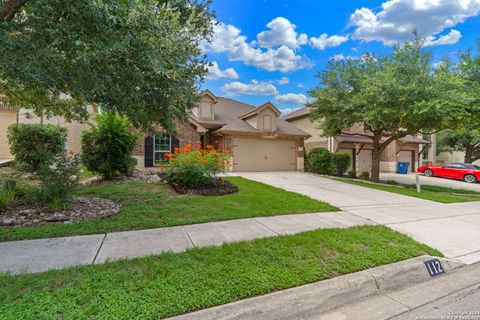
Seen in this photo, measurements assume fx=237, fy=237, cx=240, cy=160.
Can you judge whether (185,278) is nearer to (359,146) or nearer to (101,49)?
(101,49)

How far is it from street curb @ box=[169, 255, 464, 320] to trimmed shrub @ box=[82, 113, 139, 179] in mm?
7869

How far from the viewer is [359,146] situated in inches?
746

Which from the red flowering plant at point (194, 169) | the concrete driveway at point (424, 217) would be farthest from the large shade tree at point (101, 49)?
the concrete driveway at point (424, 217)

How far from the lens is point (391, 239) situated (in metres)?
4.19

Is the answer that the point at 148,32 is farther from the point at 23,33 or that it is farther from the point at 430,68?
the point at 430,68

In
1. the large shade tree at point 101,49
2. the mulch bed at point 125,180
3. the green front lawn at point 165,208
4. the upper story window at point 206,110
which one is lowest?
the green front lawn at point 165,208

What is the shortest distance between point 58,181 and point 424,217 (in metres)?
8.61

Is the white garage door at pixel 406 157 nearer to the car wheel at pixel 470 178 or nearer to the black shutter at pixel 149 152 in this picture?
the car wheel at pixel 470 178

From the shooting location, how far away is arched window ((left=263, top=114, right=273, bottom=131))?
15205 millimetres

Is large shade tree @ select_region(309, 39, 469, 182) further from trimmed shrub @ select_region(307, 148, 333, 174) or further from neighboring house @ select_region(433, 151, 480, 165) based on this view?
neighboring house @ select_region(433, 151, 480, 165)

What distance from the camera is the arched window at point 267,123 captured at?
15.2m

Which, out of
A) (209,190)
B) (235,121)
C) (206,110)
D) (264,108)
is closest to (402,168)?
(264,108)

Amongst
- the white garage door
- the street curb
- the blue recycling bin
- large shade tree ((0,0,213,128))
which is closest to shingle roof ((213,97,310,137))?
large shade tree ((0,0,213,128))

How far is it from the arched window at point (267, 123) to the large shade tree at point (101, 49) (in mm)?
10901
